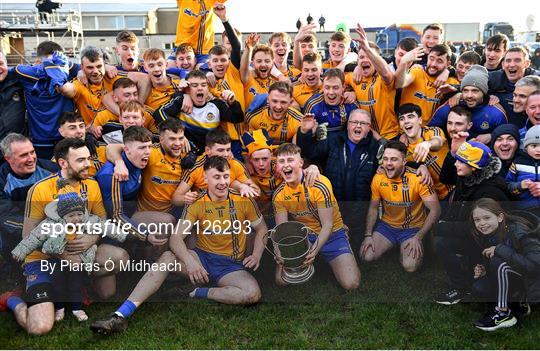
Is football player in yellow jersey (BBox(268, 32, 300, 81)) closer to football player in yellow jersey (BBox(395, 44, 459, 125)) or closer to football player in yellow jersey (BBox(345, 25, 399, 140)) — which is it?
football player in yellow jersey (BBox(345, 25, 399, 140))

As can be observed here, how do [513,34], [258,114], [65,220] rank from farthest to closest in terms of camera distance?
[513,34] → [258,114] → [65,220]

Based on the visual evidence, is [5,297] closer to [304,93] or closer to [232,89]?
[232,89]

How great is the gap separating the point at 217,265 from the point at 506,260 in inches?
101

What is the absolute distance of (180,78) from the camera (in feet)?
20.5

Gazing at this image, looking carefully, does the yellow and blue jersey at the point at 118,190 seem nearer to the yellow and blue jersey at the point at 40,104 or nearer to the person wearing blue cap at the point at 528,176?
the yellow and blue jersey at the point at 40,104

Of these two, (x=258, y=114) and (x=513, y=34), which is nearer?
(x=258, y=114)

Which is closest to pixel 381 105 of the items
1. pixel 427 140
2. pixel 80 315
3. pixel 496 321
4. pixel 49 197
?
pixel 427 140

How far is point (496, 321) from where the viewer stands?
396cm

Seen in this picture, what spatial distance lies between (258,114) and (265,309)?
8.08 ft

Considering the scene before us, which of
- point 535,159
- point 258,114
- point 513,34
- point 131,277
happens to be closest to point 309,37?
point 258,114

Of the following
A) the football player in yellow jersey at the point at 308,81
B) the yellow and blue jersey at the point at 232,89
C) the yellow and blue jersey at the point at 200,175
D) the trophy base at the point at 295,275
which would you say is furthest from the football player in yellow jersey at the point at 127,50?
the trophy base at the point at 295,275

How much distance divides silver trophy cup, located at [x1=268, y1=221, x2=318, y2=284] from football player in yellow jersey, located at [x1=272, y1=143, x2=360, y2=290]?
2.9 inches

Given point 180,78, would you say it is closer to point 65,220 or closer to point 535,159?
point 65,220

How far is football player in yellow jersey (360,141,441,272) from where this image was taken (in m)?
5.07
